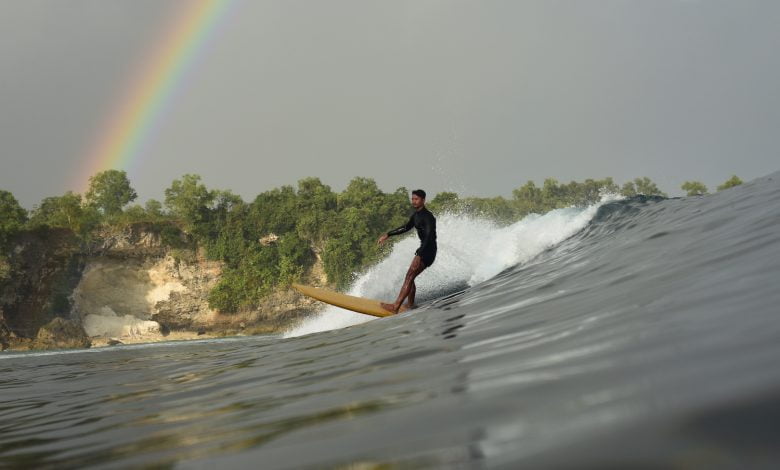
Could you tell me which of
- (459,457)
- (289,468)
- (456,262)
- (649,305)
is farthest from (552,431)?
(456,262)

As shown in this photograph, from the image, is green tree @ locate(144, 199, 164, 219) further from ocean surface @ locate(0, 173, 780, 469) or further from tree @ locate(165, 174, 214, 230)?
ocean surface @ locate(0, 173, 780, 469)

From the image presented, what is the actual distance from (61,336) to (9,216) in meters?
10.6

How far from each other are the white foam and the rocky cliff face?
34.3m

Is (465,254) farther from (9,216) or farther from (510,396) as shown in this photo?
(9,216)

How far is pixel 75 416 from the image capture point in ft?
10.7

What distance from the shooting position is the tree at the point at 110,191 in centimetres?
5874

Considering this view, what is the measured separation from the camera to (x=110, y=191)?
59.7 m

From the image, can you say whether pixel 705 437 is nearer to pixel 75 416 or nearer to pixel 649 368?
pixel 649 368

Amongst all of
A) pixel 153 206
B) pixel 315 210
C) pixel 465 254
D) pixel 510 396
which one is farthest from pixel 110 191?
pixel 510 396

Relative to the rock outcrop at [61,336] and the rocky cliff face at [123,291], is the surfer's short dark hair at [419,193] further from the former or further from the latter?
the rock outcrop at [61,336]

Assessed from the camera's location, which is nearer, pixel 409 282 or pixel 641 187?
pixel 409 282

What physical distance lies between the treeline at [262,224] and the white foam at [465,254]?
29832 mm

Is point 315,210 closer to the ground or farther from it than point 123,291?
farther from it

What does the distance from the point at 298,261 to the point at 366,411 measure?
47.6 metres
